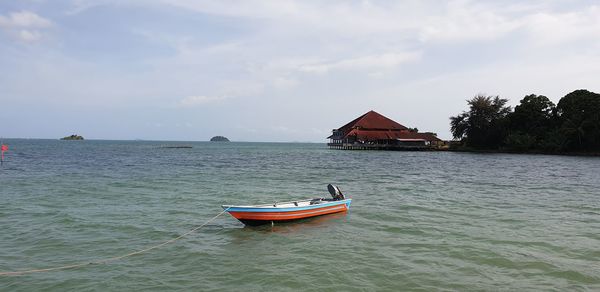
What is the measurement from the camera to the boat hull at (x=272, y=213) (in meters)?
12.5

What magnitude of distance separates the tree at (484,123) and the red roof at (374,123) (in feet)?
A: 51.1

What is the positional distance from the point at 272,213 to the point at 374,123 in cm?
8501

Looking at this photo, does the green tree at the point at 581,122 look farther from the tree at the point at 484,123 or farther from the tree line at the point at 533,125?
the tree at the point at 484,123

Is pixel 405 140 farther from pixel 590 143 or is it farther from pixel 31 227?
pixel 31 227

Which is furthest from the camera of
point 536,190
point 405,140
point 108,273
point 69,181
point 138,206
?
point 405,140

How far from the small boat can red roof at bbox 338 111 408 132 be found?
7887 centimetres

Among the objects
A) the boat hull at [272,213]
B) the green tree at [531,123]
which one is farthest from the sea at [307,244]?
the green tree at [531,123]

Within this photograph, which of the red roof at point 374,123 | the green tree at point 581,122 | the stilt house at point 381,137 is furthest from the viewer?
the red roof at point 374,123

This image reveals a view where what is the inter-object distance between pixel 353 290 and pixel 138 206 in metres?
12.3

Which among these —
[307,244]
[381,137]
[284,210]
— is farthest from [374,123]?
[307,244]

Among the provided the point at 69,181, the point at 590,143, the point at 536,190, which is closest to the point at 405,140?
the point at 590,143

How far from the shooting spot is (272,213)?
12.9 m

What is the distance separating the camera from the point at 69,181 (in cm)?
2569

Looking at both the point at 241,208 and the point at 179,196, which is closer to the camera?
the point at 241,208
